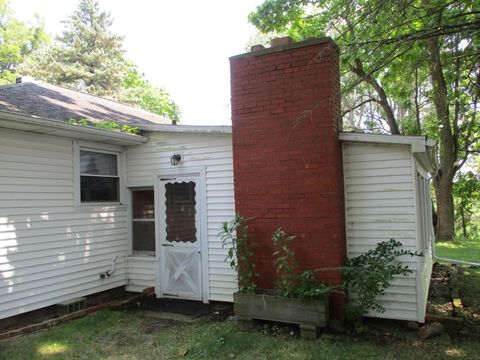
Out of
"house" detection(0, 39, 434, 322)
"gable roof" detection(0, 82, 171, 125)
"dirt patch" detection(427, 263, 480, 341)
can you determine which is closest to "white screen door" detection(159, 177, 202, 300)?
"house" detection(0, 39, 434, 322)

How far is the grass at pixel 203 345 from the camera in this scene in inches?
164

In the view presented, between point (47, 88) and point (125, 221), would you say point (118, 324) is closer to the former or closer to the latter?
Answer: point (125, 221)

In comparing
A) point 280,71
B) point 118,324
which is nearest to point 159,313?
point 118,324

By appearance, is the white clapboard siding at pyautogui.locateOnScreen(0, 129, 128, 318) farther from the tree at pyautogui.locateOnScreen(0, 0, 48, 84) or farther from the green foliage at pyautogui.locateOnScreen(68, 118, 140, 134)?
the tree at pyautogui.locateOnScreen(0, 0, 48, 84)

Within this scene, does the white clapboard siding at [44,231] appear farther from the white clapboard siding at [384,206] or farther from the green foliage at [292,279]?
A: the white clapboard siding at [384,206]

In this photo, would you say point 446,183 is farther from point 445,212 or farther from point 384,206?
point 384,206

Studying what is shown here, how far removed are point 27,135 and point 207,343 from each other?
161 inches

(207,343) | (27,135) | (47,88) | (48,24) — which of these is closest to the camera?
(207,343)

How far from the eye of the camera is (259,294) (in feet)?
17.1

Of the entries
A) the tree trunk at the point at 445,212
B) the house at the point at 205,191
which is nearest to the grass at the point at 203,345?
the house at the point at 205,191

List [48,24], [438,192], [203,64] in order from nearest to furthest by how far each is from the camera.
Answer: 1. [438,192]
2. [48,24]
3. [203,64]

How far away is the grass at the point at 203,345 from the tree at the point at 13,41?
23921 millimetres

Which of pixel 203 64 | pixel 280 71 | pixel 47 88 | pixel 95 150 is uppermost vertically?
pixel 203 64

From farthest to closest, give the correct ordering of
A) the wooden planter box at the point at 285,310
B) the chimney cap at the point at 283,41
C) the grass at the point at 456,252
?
the grass at the point at 456,252 < the chimney cap at the point at 283,41 < the wooden planter box at the point at 285,310
